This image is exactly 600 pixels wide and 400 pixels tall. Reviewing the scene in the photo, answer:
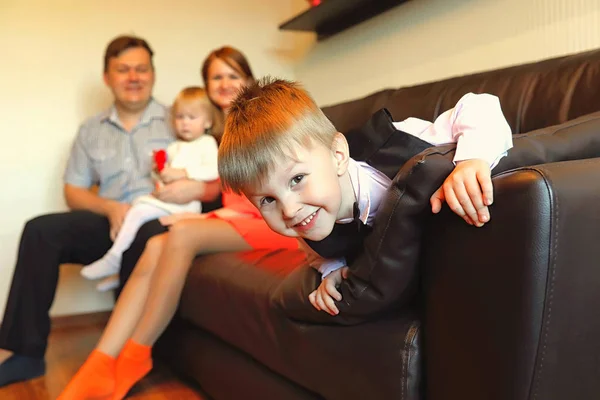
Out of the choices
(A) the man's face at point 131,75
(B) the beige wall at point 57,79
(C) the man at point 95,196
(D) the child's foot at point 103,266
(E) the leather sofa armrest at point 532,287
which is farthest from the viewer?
(B) the beige wall at point 57,79

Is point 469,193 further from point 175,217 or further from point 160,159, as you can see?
point 160,159

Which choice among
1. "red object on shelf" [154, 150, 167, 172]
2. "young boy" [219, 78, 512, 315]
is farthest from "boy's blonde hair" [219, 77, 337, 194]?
"red object on shelf" [154, 150, 167, 172]

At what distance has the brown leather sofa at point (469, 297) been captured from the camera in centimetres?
77

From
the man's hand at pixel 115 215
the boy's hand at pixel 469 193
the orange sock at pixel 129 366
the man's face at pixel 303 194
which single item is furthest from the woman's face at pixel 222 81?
the boy's hand at pixel 469 193

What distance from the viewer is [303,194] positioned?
1028 millimetres

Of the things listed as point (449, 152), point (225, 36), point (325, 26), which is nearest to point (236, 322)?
point (449, 152)

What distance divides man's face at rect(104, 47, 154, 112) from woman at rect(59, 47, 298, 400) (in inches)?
36.1

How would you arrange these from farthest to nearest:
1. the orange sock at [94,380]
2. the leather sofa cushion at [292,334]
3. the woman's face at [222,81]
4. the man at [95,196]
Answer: the woman's face at [222,81] → the man at [95,196] → the orange sock at [94,380] → the leather sofa cushion at [292,334]

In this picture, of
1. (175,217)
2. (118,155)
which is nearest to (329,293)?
(175,217)

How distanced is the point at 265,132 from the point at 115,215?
147 centimetres

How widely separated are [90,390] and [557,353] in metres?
1.32

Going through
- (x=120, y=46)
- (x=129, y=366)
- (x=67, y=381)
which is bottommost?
(x=67, y=381)

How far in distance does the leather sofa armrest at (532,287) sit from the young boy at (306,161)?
7.2 inches

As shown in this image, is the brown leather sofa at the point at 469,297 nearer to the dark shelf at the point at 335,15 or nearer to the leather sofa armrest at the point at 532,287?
the leather sofa armrest at the point at 532,287
